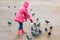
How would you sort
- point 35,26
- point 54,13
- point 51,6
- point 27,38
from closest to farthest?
1. point 27,38
2. point 35,26
3. point 54,13
4. point 51,6

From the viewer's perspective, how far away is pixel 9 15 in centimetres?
257

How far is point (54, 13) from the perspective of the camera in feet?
8.96

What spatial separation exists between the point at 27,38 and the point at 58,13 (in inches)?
34.2

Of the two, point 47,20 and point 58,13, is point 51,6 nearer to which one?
point 58,13

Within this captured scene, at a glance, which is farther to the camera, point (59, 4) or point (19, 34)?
point (59, 4)

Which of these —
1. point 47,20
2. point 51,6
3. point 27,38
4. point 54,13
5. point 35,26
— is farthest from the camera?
point 51,6

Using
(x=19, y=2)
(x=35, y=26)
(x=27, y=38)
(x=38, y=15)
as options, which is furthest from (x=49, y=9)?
(x=27, y=38)

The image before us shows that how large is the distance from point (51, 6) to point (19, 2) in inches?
19.7

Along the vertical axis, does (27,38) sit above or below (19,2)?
below

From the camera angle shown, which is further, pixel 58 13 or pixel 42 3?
pixel 42 3

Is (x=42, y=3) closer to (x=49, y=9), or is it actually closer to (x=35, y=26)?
(x=49, y=9)

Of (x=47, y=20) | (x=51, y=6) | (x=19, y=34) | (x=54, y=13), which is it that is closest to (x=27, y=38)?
(x=19, y=34)

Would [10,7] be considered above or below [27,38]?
above

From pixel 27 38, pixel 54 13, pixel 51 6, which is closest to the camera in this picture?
pixel 27 38
